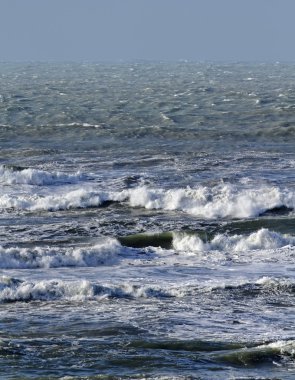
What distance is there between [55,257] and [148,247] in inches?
105

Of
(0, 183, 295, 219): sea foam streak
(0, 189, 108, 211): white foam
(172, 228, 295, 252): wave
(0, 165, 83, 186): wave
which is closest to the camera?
(172, 228, 295, 252): wave

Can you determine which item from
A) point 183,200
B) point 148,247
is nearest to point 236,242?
point 148,247

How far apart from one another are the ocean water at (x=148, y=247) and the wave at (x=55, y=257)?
5cm

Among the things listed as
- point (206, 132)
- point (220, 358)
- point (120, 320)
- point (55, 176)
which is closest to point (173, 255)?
point (120, 320)

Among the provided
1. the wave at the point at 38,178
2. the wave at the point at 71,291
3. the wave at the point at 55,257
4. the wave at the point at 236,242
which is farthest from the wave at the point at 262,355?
the wave at the point at 38,178

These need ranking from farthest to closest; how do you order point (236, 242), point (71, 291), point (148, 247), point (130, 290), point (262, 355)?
point (236, 242) < point (148, 247) < point (130, 290) < point (71, 291) < point (262, 355)

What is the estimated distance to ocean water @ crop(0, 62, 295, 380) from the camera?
1550 centimetres

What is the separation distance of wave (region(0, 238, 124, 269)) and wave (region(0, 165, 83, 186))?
10783mm

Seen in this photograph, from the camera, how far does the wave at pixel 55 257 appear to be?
22.4 meters

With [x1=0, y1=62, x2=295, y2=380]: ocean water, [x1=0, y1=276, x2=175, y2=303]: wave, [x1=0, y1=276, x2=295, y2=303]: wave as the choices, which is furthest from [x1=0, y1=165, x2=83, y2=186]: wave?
[x1=0, y1=276, x2=175, y2=303]: wave

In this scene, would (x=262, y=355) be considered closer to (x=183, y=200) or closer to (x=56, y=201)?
(x=183, y=200)

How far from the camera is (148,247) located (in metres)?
24.2

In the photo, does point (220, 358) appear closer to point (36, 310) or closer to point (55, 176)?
point (36, 310)

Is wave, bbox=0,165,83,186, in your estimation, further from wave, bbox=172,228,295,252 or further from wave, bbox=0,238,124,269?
wave, bbox=0,238,124,269
